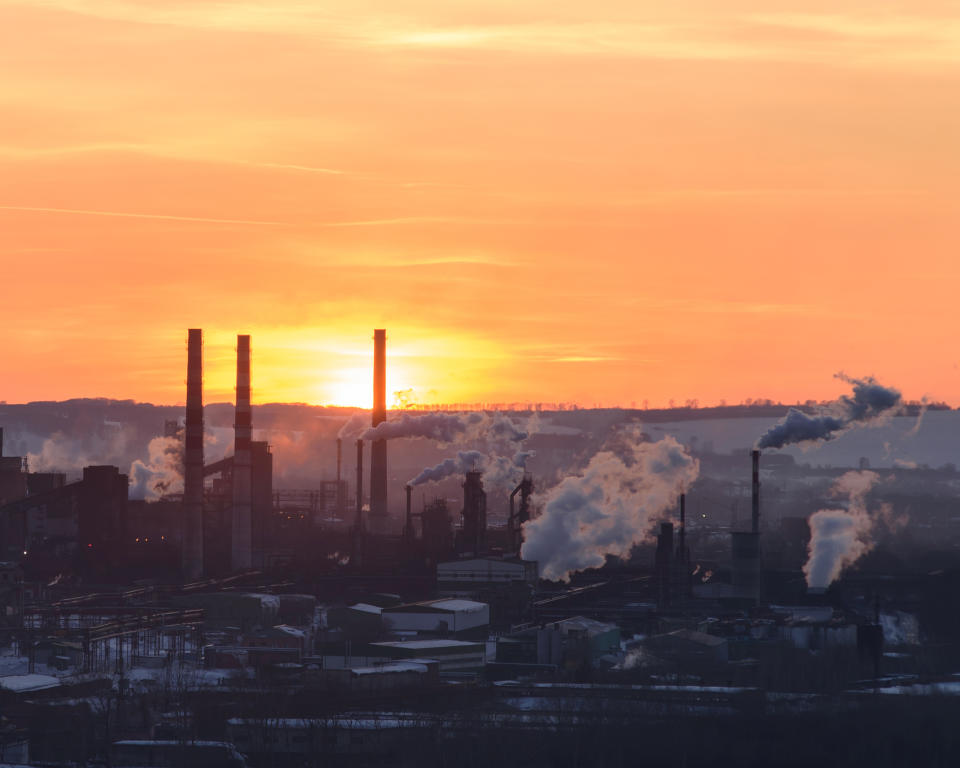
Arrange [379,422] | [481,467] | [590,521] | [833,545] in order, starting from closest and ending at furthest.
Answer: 1. [833,545]
2. [590,521]
3. [481,467]
4. [379,422]

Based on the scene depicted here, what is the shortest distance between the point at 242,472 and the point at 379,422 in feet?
29.5

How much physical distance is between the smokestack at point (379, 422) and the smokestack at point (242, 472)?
741 centimetres

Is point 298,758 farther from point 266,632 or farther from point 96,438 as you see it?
point 96,438

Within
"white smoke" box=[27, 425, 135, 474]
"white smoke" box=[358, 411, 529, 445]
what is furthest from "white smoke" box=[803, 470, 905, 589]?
"white smoke" box=[27, 425, 135, 474]

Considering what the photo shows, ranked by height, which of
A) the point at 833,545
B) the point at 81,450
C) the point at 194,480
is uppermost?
the point at 81,450

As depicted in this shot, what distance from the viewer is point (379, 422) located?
6550cm

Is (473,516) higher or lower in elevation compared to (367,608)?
higher

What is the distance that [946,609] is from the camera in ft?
149

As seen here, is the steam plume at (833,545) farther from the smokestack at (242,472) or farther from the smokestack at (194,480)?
the smokestack at (194,480)

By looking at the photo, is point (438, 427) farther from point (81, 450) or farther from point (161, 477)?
point (81, 450)

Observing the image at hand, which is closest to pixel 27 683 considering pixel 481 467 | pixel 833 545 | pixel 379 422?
pixel 833 545

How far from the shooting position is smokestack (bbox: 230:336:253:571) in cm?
5656

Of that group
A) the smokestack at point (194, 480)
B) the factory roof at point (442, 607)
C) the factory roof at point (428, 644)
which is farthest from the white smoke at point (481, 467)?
the factory roof at point (428, 644)

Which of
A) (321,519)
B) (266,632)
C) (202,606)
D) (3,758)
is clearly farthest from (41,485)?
(3,758)
